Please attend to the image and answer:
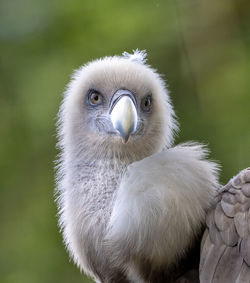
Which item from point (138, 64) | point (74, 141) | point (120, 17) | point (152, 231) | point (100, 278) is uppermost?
point (120, 17)

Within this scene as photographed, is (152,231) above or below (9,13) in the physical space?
below

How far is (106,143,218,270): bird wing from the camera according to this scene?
2.34 metres

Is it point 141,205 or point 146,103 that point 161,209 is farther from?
point 146,103

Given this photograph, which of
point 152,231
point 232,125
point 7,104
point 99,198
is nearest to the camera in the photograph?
point 152,231

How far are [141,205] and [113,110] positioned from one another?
0.47 m

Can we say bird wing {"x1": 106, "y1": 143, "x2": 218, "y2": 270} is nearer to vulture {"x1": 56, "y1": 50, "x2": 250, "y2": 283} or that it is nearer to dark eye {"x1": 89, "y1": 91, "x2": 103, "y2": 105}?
vulture {"x1": 56, "y1": 50, "x2": 250, "y2": 283}

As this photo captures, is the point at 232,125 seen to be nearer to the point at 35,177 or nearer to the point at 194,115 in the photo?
the point at 194,115

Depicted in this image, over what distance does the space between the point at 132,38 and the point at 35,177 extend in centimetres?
109

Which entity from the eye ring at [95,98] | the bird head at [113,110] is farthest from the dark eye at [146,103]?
the eye ring at [95,98]

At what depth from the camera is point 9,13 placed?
447 centimetres

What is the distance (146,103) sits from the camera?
2896 millimetres

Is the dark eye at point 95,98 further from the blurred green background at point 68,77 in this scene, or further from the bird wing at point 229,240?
the blurred green background at point 68,77

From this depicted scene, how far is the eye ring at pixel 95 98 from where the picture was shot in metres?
2.87

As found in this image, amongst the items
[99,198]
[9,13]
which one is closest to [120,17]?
[9,13]
